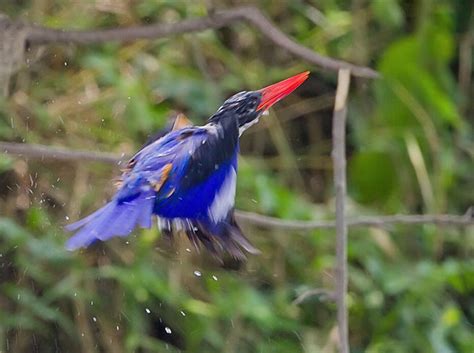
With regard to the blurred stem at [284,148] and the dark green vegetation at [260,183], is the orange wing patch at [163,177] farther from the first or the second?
the blurred stem at [284,148]

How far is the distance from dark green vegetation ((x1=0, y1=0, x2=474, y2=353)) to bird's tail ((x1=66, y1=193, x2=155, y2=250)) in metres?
0.04

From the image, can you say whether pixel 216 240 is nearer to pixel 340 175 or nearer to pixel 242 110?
pixel 242 110

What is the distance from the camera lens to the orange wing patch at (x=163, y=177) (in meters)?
0.50

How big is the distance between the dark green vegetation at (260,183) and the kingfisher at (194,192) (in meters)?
0.03

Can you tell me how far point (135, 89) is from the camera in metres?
1.34

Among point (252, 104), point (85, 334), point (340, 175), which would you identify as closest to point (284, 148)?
point (85, 334)

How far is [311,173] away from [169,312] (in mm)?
733

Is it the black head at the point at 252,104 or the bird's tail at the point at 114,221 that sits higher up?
the black head at the point at 252,104

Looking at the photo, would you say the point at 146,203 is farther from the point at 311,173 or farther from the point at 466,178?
the point at 466,178

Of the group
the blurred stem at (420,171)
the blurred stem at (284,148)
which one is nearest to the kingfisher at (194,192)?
the blurred stem at (284,148)

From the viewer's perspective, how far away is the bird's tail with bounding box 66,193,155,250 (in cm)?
47

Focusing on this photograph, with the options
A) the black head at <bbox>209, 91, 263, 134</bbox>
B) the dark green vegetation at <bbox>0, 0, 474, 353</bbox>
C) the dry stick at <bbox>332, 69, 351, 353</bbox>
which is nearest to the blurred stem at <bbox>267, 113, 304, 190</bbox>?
the dark green vegetation at <bbox>0, 0, 474, 353</bbox>

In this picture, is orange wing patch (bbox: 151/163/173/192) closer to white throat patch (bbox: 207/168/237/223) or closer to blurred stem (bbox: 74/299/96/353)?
white throat patch (bbox: 207/168/237/223)

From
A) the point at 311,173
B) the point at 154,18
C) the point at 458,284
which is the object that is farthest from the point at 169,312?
the point at 458,284
